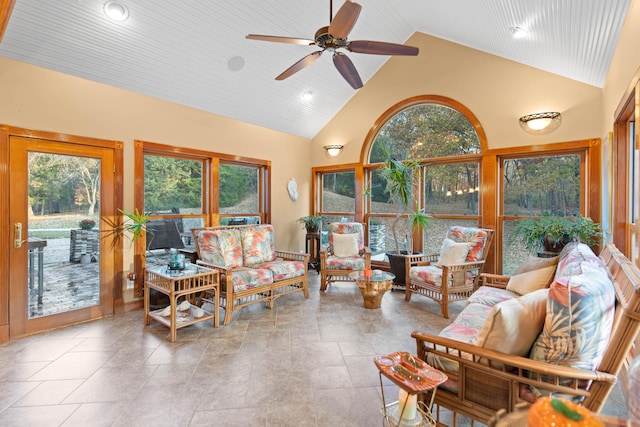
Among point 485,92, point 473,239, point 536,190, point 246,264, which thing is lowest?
point 246,264

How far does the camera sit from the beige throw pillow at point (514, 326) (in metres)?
1.40

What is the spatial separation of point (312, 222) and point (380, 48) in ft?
12.0

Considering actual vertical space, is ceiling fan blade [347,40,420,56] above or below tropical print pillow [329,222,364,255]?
above

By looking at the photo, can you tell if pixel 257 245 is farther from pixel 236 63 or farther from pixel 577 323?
pixel 577 323

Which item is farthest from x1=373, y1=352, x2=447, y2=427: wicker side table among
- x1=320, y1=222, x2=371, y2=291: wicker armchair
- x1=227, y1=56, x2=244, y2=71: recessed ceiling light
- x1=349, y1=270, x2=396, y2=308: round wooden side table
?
x1=227, y1=56, x2=244, y2=71: recessed ceiling light

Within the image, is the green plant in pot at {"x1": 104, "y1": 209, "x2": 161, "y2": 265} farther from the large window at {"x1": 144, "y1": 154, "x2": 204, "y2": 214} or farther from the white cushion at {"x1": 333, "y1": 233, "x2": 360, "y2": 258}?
the white cushion at {"x1": 333, "y1": 233, "x2": 360, "y2": 258}

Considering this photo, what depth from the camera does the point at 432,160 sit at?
5.01 meters

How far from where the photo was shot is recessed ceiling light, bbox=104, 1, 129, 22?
295cm

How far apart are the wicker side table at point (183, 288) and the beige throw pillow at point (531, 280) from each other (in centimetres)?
309

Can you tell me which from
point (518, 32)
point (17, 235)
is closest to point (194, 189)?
point (17, 235)

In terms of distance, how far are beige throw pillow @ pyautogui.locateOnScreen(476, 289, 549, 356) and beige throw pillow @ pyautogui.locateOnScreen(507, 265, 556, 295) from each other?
1.58 metres

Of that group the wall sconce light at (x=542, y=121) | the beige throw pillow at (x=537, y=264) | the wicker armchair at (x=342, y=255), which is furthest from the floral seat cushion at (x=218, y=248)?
the wall sconce light at (x=542, y=121)

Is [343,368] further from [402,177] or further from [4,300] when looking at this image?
[4,300]

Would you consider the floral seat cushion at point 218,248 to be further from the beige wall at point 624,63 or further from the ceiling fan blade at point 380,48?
the beige wall at point 624,63
